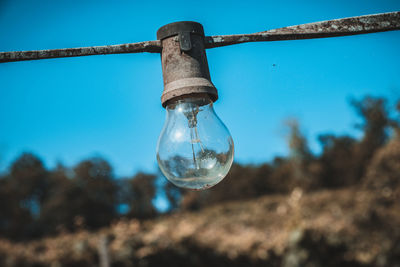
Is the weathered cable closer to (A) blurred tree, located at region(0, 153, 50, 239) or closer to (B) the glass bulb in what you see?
(B) the glass bulb

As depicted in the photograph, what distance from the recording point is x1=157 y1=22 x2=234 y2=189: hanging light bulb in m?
1.06

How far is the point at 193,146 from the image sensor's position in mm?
1061

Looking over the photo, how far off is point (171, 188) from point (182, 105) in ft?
51.6

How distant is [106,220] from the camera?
14352 mm

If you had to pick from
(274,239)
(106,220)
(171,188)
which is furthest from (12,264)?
(171,188)

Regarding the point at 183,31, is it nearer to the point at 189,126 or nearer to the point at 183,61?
the point at 183,61

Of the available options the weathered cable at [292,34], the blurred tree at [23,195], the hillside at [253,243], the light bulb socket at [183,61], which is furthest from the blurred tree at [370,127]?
the blurred tree at [23,195]

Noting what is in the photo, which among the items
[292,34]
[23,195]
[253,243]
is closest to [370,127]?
[253,243]

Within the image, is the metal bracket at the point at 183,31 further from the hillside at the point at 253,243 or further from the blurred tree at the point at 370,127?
the blurred tree at the point at 370,127

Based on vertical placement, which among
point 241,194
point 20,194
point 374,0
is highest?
point 20,194

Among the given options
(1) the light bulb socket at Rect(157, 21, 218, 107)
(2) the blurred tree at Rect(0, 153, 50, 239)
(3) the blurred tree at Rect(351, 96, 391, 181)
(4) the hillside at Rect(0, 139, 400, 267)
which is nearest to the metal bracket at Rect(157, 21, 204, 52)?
(1) the light bulb socket at Rect(157, 21, 218, 107)

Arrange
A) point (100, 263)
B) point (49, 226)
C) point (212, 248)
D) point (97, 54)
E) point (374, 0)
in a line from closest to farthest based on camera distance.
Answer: point (97, 54), point (374, 0), point (100, 263), point (212, 248), point (49, 226)

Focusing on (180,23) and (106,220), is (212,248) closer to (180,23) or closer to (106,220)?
(180,23)

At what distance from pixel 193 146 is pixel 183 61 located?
254 millimetres
